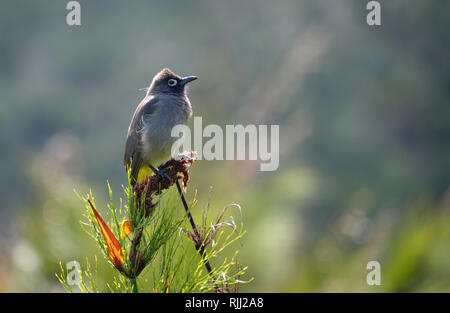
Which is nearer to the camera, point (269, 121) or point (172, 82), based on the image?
point (172, 82)

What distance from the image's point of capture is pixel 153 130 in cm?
386

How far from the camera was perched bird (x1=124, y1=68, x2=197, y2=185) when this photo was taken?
3770 millimetres

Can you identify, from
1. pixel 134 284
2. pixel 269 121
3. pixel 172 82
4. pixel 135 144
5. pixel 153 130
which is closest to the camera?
pixel 134 284

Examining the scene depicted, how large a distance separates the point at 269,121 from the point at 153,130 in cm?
166

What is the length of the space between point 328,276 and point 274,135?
6.55 feet

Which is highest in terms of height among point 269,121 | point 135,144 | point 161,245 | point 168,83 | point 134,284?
point 168,83

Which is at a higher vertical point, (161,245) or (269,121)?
(269,121)

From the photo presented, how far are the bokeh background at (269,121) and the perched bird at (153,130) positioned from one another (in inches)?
13.2

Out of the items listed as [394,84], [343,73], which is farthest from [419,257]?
[343,73]

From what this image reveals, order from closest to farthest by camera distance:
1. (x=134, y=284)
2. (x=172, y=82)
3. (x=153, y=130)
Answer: (x=134, y=284) → (x=153, y=130) → (x=172, y=82)

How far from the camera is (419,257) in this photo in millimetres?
3141

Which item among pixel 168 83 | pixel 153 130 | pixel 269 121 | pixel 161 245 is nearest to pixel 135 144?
pixel 153 130

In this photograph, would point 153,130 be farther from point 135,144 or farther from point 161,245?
point 161,245
